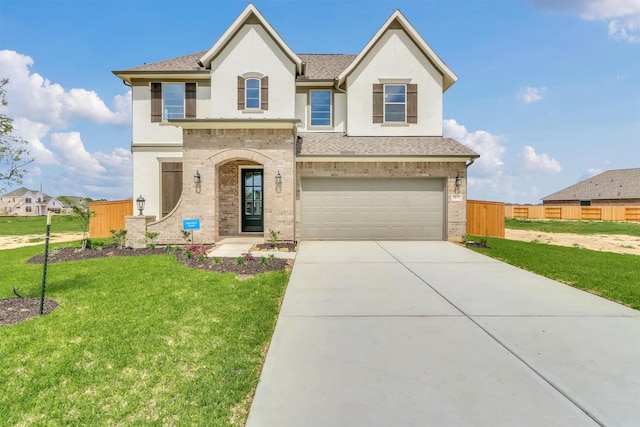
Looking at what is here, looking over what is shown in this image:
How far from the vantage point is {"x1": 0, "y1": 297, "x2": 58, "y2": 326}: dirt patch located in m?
4.35

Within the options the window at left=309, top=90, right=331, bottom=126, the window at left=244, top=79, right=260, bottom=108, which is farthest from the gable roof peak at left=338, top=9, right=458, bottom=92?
the window at left=244, top=79, right=260, bottom=108

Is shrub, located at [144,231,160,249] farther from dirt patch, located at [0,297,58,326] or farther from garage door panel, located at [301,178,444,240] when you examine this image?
garage door panel, located at [301,178,444,240]

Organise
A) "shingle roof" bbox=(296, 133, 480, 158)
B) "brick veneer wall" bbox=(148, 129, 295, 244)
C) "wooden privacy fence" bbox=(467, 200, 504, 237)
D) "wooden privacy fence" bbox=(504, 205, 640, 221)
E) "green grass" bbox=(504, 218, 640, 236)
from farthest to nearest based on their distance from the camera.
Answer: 1. "wooden privacy fence" bbox=(504, 205, 640, 221)
2. "green grass" bbox=(504, 218, 640, 236)
3. "wooden privacy fence" bbox=(467, 200, 504, 237)
4. "shingle roof" bbox=(296, 133, 480, 158)
5. "brick veneer wall" bbox=(148, 129, 295, 244)

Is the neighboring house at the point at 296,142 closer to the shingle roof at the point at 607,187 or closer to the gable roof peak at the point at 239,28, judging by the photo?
the gable roof peak at the point at 239,28

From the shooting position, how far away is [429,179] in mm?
12000

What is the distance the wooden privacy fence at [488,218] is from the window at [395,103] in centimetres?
553

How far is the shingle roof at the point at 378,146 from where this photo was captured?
11.4 m

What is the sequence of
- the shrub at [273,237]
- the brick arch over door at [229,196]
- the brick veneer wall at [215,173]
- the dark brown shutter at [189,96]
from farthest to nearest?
1. the dark brown shutter at [189,96]
2. the brick arch over door at [229,196]
3. the brick veneer wall at [215,173]
4. the shrub at [273,237]

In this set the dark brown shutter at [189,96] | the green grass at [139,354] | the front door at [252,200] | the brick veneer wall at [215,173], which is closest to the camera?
the green grass at [139,354]

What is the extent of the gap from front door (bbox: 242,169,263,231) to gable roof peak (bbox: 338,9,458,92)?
5515 mm

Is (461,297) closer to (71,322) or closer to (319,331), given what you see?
(319,331)

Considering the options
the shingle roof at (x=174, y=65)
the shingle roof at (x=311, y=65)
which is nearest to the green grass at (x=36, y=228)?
the shingle roof at (x=174, y=65)

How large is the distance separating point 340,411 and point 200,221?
9.36 metres

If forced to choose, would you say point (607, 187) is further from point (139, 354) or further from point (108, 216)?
point (139, 354)
